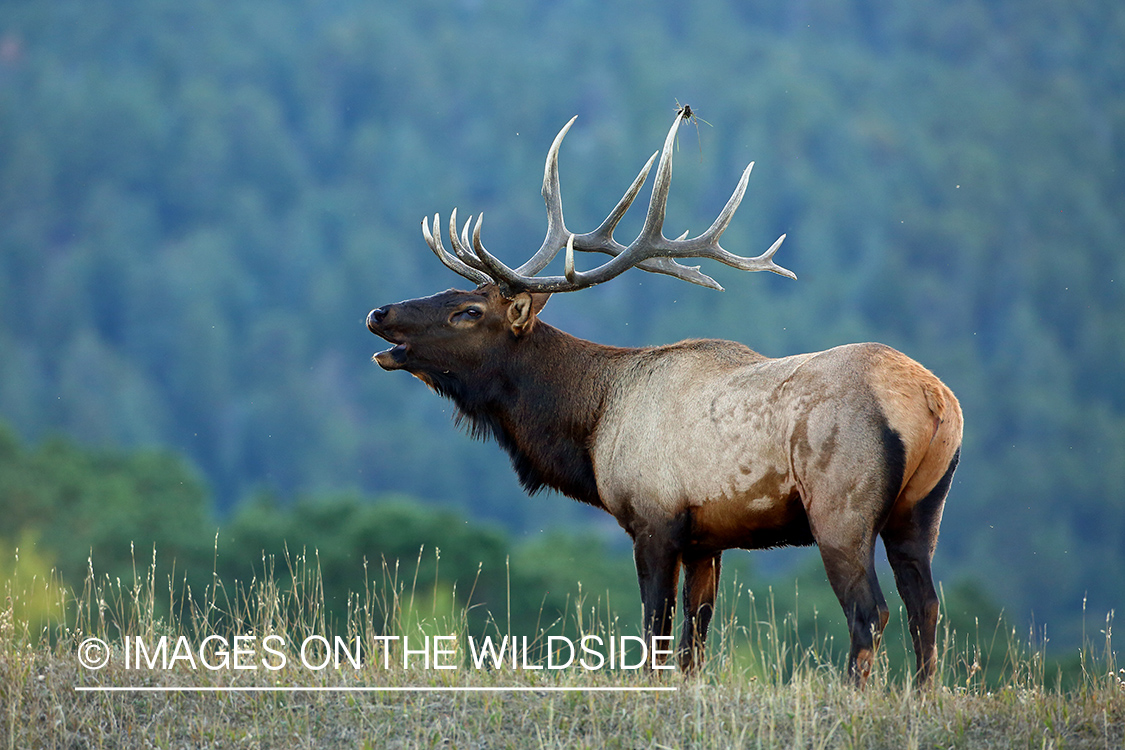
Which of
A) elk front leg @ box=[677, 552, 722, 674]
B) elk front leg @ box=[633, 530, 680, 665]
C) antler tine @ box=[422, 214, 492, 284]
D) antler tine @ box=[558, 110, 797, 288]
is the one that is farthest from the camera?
antler tine @ box=[422, 214, 492, 284]

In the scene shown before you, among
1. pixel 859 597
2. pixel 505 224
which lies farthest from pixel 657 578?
pixel 505 224

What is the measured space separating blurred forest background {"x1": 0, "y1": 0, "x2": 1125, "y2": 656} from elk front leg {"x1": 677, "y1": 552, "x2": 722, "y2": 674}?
47.8 m

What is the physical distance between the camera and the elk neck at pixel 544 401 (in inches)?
360

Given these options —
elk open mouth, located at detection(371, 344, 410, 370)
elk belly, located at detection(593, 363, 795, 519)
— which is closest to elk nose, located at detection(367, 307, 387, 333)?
elk open mouth, located at detection(371, 344, 410, 370)

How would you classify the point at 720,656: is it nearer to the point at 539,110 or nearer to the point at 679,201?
the point at 679,201

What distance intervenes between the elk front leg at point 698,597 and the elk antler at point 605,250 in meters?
1.85

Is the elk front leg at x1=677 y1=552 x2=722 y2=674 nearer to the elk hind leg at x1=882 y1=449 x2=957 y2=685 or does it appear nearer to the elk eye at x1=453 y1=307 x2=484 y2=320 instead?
the elk hind leg at x1=882 y1=449 x2=957 y2=685

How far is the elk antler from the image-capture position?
9117mm

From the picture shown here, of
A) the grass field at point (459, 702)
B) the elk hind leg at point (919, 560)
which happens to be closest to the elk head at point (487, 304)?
the grass field at point (459, 702)

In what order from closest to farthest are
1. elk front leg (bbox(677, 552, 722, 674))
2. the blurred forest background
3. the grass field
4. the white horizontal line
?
the grass field, the white horizontal line, elk front leg (bbox(677, 552, 722, 674)), the blurred forest background

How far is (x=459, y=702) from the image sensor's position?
7285 millimetres

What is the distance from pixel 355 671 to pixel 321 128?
156276 millimetres

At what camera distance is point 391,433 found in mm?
110812

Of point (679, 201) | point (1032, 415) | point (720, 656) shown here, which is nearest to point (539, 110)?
point (679, 201)
